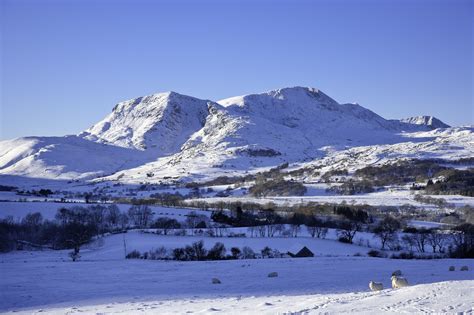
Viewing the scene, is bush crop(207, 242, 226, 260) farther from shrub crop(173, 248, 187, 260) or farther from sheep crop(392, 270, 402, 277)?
sheep crop(392, 270, 402, 277)

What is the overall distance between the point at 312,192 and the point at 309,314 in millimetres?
157140

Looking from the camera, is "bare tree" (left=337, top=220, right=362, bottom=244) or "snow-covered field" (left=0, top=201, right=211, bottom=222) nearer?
"bare tree" (left=337, top=220, right=362, bottom=244)

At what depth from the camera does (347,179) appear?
194 meters

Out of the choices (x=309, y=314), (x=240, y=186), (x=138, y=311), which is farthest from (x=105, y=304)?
(x=240, y=186)

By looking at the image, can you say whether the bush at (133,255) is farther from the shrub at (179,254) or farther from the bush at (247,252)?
the bush at (247,252)

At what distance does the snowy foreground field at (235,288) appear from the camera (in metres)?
20.3

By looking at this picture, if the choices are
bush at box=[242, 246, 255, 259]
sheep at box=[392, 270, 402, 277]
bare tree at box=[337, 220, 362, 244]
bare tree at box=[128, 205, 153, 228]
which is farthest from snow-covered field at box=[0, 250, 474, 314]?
bare tree at box=[128, 205, 153, 228]

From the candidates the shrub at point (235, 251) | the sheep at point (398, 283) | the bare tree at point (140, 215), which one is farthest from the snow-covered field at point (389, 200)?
the sheep at point (398, 283)

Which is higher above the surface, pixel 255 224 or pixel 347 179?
pixel 347 179

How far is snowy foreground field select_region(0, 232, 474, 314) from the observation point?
20312 mm

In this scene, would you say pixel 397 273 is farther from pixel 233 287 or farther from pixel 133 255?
pixel 133 255

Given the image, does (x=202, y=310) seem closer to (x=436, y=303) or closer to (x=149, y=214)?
(x=436, y=303)

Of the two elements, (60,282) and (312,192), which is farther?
(312,192)

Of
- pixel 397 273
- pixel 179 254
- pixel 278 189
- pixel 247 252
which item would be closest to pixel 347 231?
pixel 247 252
